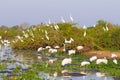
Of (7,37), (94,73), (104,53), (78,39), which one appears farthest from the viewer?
(7,37)

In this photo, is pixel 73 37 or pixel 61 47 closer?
pixel 61 47

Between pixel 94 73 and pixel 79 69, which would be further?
pixel 79 69

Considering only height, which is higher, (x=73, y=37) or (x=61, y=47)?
(x=73, y=37)

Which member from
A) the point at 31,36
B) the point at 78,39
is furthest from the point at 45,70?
the point at 31,36

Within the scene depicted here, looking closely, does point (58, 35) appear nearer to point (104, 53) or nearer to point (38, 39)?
point (38, 39)

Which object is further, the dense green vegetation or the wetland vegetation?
the dense green vegetation

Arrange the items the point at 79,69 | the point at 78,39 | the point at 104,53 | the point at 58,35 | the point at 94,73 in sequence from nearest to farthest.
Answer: the point at 94,73, the point at 79,69, the point at 104,53, the point at 78,39, the point at 58,35

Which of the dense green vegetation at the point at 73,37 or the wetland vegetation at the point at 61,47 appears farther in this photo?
the dense green vegetation at the point at 73,37

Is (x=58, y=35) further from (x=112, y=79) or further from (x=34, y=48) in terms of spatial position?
(x=112, y=79)

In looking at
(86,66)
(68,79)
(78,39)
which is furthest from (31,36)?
(68,79)

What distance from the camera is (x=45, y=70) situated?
62.6ft

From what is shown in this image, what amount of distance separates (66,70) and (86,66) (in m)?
1.33

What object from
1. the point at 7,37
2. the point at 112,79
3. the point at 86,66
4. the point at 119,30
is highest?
the point at 7,37

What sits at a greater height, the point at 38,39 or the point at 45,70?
the point at 38,39
